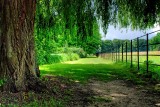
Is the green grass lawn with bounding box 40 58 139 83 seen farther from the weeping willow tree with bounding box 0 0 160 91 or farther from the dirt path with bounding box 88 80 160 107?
the dirt path with bounding box 88 80 160 107

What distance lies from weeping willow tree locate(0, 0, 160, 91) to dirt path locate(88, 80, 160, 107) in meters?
1.84

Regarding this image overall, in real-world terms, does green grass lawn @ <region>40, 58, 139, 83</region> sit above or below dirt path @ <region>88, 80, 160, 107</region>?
above

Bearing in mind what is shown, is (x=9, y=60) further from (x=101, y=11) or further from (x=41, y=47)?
(x=41, y=47)

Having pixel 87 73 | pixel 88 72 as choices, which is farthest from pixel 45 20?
pixel 88 72

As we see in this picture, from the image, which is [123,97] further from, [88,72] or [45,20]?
[88,72]

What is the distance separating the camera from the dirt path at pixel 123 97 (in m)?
7.66

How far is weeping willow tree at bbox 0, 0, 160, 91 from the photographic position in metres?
8.24

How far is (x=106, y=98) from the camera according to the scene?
27.8ft

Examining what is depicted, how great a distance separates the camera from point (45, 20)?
14.9m

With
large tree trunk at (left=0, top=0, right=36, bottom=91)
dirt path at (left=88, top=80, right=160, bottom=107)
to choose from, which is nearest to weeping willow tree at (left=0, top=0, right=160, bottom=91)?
large tree trunk at (left=0, top=0, right=36, bottom=91)

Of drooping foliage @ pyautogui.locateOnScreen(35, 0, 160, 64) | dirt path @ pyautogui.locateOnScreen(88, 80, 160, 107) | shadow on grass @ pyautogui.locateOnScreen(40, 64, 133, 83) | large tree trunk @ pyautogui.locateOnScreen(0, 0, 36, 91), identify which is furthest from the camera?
shadow on grass @ pyautogui.locateOnScreen(40, 64, 133, 83)

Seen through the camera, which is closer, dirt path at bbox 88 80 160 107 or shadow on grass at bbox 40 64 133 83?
dirt path at bbox 88 80 160 107

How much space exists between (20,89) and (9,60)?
71 centimetres

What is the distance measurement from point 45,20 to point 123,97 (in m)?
7.16
